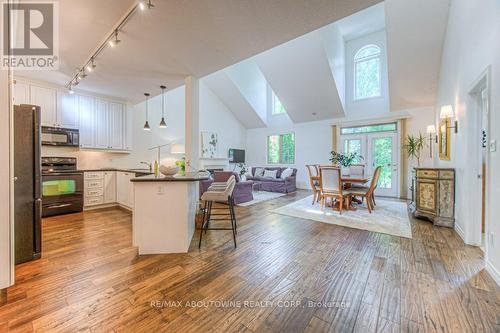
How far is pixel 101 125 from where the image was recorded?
4.72 m

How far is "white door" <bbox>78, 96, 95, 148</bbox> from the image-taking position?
442cm

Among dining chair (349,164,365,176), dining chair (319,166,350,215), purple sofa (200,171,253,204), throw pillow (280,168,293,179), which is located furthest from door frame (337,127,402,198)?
purple sofa (200,171,253,204)

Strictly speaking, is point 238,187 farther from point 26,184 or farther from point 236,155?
point 236,155

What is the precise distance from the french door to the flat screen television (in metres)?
4.60

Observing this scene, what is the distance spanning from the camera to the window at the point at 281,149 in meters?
8.50

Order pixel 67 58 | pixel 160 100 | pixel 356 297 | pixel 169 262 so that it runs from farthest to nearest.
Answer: pixel 160 100
pixel 67 58
pixel 169 262
pixel 356 297

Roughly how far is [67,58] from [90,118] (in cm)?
182

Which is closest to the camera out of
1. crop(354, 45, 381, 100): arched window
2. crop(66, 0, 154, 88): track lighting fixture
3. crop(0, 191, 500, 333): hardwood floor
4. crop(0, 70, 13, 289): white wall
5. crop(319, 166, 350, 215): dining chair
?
crop(0, 191, 500, 333): hardwood floor

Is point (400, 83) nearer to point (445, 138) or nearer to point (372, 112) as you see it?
point (372, 112)

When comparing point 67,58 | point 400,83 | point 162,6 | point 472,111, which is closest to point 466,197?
point 472,111

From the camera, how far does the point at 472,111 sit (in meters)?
2.73

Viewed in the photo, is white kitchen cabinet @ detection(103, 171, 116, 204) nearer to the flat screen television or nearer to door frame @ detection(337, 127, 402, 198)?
the flat screen television

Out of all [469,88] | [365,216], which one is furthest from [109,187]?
[469,88]

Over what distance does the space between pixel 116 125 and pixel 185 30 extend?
3703 mm
